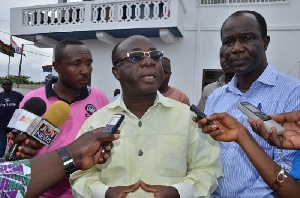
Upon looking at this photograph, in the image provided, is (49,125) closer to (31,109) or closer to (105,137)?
(31,109)

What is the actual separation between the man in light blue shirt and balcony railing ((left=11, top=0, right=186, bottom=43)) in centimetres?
791

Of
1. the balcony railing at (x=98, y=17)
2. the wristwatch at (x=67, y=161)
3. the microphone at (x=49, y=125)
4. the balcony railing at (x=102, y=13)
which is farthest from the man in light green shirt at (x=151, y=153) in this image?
the balcony railing at (x=102, y=13)

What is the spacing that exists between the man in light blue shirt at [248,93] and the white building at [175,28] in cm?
790

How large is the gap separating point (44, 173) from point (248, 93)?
1175 millimetres

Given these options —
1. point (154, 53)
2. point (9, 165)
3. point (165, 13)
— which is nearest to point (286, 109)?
point (154, 53)

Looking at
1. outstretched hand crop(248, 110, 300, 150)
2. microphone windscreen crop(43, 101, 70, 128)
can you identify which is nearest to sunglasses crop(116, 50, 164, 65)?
microphone windscreen crop(43, 101, 70, 128)

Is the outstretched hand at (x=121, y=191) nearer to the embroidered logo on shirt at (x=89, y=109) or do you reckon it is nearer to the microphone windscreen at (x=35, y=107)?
the microphone windscreen at (x=35, y=107)

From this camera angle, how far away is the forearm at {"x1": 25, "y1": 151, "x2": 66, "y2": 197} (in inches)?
48.3

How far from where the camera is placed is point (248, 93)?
1851 millimetres

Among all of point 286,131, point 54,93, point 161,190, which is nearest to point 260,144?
point 286,131

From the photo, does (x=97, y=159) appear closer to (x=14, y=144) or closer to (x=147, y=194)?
(x=147, y=194)

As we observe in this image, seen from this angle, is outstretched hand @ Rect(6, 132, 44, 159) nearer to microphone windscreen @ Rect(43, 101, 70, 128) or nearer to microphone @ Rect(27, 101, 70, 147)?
microphone @ Rect(27, 101, 70, 147)

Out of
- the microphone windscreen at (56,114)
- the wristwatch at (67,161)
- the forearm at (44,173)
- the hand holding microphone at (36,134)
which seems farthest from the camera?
the microphone windscreen at (56,114)

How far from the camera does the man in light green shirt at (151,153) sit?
167 centimetres
